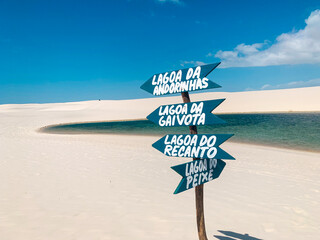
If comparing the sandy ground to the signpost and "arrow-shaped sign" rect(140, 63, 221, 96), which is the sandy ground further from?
"arrow-shaped sign" rect(140, 63, 221, 96)

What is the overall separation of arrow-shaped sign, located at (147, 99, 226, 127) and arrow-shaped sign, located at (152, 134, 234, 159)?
0.22 metres

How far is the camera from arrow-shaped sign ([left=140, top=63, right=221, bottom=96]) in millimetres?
4344

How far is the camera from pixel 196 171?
14.3ft

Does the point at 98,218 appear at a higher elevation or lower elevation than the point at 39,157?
lower

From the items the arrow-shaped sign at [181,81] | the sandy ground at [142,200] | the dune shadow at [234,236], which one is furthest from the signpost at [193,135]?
the sandy ground at [142,200]

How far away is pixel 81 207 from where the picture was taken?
6.50 meters

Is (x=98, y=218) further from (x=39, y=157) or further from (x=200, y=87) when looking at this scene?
(x=39, y=157)

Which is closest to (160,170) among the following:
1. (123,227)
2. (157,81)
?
(123,227)

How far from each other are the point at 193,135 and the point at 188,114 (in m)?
0.36

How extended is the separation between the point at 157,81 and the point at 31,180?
596 cm

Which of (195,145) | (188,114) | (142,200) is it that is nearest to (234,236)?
(195,145)

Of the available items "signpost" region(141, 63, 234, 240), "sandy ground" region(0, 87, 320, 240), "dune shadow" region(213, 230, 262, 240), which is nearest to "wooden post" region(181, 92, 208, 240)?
"signpost" region(141, 63, 234, 240)

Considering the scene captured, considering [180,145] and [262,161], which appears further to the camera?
[262,161]

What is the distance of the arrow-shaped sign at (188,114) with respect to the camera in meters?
4.21
